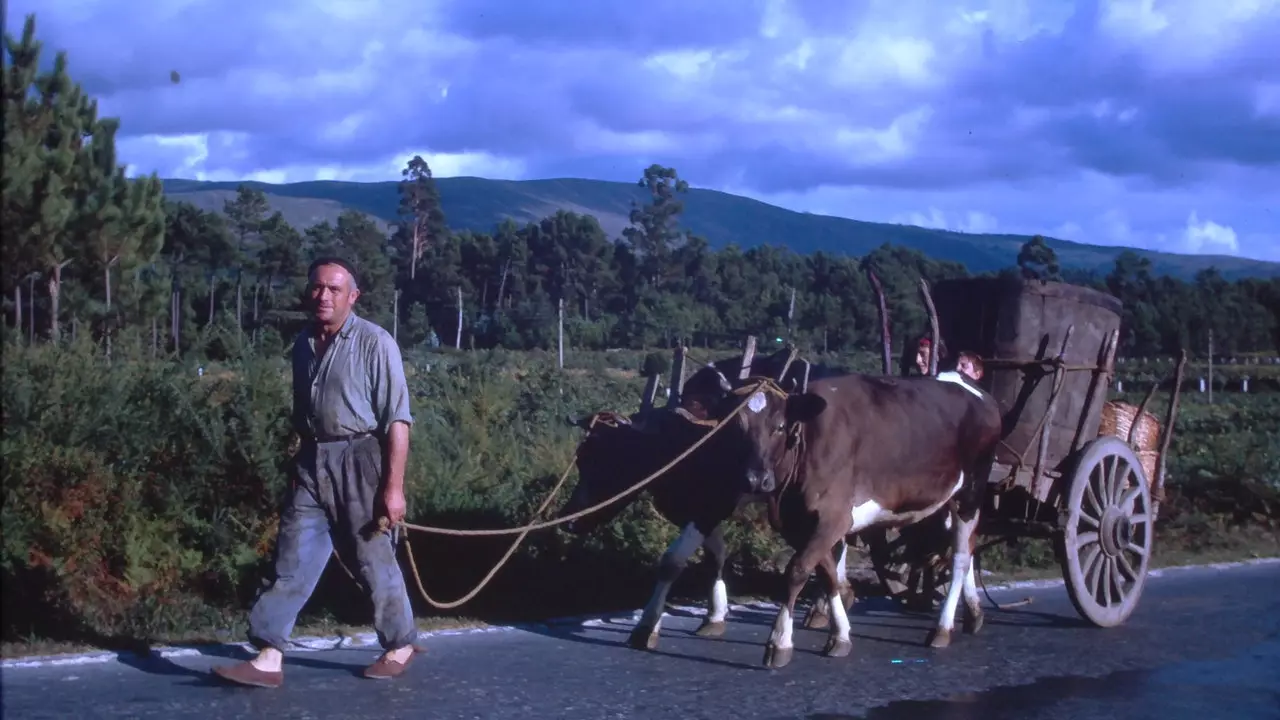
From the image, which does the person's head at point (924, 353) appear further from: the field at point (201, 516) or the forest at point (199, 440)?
the field at point (201, 516)

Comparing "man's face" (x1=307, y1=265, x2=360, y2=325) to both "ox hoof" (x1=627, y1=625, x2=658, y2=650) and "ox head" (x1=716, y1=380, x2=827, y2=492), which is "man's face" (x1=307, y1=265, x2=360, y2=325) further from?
"ox hoof" (x1=627, y1=625, x2=658, y2=650)

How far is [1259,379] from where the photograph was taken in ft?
180

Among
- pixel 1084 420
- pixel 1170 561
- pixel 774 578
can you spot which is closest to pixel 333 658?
pixel 774 578

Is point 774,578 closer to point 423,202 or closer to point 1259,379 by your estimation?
point 1259,379

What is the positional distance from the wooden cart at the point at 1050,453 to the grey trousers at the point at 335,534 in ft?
13.0

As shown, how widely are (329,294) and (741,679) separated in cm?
309

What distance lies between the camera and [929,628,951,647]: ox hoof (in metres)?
8.52

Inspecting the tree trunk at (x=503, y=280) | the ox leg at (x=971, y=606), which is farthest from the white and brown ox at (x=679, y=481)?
the tree trunk at (x=503, y=280)

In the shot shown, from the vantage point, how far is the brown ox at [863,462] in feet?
25.8

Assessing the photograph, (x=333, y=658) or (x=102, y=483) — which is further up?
(x=102, y=483)

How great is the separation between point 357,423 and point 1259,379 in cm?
5517

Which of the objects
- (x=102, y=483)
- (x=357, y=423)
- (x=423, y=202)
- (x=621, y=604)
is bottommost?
(x=621, y=604)

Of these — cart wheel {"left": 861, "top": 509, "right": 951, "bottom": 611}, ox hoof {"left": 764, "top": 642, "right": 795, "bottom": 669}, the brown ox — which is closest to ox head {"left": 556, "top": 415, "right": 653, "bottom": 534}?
the brown ox

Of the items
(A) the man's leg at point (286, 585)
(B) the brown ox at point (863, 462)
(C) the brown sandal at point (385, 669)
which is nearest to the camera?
(A) the man's leg at point (286, 585)
